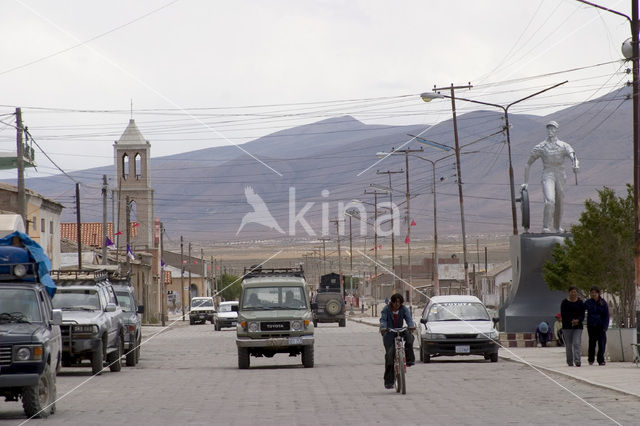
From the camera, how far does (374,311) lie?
108 meters

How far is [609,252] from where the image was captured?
107 ft

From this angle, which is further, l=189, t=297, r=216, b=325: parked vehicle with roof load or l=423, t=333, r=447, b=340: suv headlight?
l=189, t=297, r=216, b=325: parked vehicle with roof load

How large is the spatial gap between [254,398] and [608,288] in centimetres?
1604

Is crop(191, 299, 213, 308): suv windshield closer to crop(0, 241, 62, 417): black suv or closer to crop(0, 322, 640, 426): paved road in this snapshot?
crop(0, 322, 640, 426): paved road

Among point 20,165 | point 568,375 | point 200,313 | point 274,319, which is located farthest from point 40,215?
point 568,375

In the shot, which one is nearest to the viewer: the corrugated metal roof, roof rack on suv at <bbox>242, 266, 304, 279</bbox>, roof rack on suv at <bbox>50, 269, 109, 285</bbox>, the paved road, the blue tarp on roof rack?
the paved road

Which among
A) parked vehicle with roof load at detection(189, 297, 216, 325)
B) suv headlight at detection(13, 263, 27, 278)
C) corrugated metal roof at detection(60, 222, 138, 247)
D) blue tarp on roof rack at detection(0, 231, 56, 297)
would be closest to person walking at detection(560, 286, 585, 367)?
blue tarp on roof rack at detection(0, 231, 56, 297)

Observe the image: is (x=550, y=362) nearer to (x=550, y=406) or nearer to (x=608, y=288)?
(x=608, y=288)

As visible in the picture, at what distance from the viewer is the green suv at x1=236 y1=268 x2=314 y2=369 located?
2927cm

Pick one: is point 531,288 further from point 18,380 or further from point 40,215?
point 40,215

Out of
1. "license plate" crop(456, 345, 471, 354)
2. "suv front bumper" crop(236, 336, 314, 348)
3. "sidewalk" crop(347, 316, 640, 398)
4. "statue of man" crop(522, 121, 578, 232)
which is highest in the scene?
"statue of man" crop(522, 121, 578, 232)

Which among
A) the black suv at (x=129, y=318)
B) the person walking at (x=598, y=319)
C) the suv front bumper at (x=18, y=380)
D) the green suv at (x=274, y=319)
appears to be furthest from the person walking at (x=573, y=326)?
the suv front bumper at (x=18, y=380)

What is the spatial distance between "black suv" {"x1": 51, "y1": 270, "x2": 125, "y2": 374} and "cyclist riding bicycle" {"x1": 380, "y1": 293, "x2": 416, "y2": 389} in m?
7.80

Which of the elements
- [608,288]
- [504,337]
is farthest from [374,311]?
[608,288]
